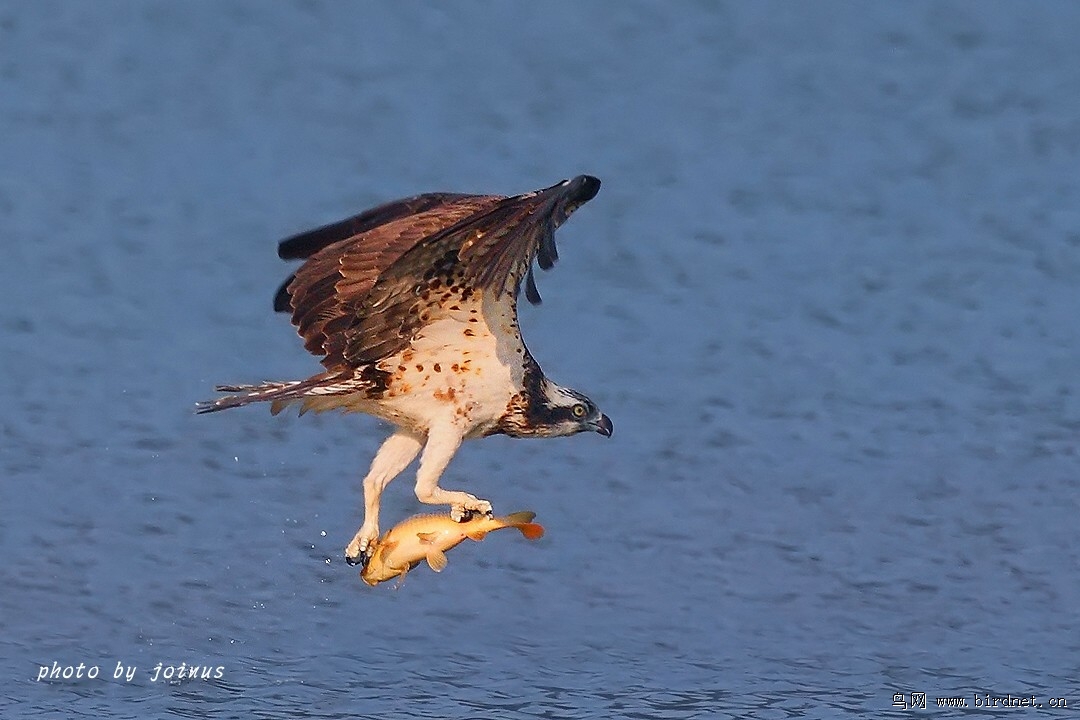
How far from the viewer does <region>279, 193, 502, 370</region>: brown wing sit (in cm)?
1092

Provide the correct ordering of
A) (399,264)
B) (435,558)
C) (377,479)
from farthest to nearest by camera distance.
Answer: (377,479), (435,558), (399,264)

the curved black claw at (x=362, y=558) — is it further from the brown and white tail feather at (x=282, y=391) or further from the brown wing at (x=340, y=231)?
the brown wing at (x=340, y=231)

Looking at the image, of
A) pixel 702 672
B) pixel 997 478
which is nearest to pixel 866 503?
pixel 997 478

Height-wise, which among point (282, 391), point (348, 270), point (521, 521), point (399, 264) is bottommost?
point (521, 521)

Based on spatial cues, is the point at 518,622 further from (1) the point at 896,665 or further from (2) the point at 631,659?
(1) the point at 896,665

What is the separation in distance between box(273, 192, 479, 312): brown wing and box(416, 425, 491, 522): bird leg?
919 millimetres

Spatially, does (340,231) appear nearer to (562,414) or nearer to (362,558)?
(562,414)

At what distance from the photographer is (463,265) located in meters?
10.7

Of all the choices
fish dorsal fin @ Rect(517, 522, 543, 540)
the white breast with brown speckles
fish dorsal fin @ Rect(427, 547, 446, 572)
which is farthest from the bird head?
fish dorsal fin @ Rect(427, 547, 446, 572)

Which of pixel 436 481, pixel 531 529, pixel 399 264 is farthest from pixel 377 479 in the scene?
pixel 399 264

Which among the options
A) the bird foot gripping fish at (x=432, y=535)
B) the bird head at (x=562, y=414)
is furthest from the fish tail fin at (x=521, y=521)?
the bird head at (x=562, y=414)

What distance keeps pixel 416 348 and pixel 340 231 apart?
769 mm

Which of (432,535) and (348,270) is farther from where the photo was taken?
(348,270)

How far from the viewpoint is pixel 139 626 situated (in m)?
12.9
